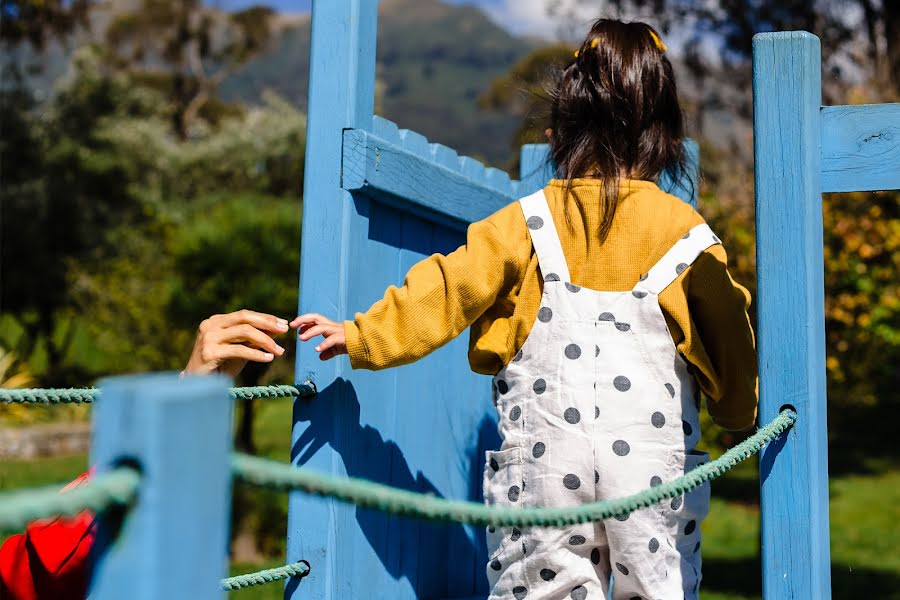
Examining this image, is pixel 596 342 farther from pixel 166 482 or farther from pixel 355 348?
pixel 166 482

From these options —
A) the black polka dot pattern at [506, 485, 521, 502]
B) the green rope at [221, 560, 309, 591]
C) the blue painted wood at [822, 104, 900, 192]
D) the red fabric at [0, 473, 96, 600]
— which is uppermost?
the blue painted wood at [822, 104, 900, 192]

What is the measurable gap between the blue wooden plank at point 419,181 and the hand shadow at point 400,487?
443 millimetres

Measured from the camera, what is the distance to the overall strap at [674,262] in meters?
2.04

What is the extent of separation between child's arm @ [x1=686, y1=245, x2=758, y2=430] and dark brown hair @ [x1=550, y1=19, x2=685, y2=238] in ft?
0.92

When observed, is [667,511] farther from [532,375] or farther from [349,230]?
[349,230]

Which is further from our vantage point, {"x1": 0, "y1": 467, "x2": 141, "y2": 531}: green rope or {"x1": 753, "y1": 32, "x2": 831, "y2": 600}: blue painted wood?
{"x1": 753, "y1": 32, "x2": 831, "y2": 600}: blue painted wood

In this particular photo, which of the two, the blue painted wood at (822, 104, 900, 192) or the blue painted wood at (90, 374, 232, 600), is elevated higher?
the blue painted wood at (822, 104, 900, 192)

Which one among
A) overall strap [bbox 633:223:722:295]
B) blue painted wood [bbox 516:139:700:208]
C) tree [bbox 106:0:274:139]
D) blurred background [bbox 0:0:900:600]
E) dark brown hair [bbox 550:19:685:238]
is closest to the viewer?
overall strap [bbox 633:223:722:295]

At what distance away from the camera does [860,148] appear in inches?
74.8

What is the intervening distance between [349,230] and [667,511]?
2.83ft

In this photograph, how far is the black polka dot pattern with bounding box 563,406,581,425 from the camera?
1.99 meters

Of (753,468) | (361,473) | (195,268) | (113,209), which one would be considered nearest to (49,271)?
(113,209)

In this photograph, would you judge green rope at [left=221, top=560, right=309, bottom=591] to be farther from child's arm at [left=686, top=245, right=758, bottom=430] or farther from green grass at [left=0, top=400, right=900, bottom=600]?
green grass at [left=0, top=400, right=900, bottom=600]

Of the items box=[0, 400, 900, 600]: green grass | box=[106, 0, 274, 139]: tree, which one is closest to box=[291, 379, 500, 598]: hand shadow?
box=[0, 400, 900, 600]: green grass
